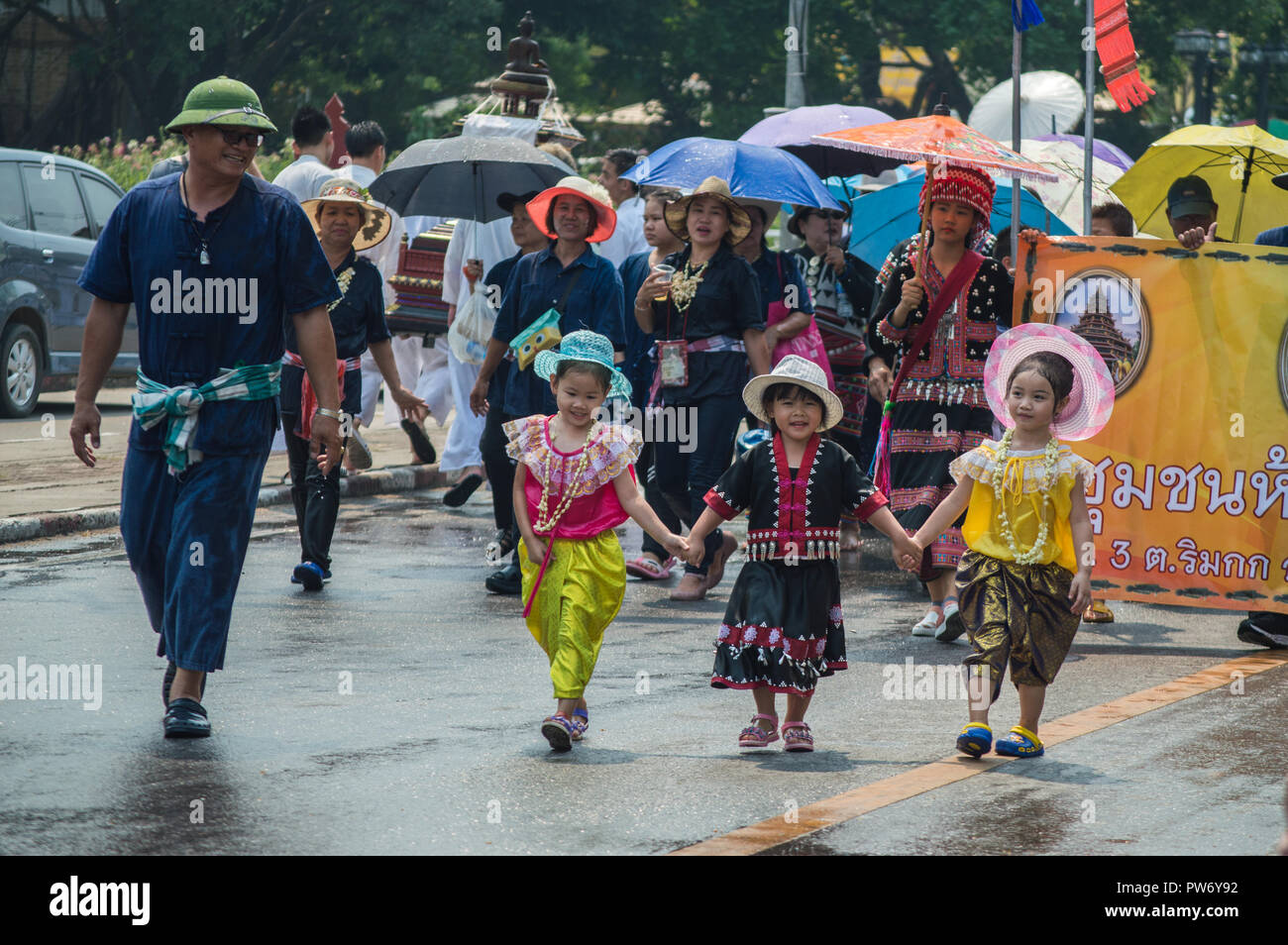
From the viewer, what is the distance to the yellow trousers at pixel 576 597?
243 inches

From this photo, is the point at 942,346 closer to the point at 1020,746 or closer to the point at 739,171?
the point at 739,171

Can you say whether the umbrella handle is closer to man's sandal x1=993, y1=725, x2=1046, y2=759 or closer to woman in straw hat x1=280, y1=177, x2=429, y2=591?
woman in straw hat x1=280, y1=177, x2=429, y2=591

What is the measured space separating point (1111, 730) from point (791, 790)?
1.51m

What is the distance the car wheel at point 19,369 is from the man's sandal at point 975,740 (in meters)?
11.4

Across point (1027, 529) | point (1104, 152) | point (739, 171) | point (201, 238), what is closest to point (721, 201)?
point (739, 171)

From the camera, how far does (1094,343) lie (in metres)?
8.96

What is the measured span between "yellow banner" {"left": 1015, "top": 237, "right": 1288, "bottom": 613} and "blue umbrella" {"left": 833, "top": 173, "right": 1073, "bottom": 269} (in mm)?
3406

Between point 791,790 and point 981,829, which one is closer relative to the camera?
point 981,829

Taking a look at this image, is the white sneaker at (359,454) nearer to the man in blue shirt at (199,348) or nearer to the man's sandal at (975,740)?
the man in blue shirt at (199,348)

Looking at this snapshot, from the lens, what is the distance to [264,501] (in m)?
12.2

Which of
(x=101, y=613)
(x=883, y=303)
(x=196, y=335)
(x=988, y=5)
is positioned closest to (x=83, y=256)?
(x=101, y=613)

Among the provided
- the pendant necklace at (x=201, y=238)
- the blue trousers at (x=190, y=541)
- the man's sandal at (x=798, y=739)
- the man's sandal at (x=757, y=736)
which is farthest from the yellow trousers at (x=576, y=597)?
the pendant necklace at (x=201, y=238)

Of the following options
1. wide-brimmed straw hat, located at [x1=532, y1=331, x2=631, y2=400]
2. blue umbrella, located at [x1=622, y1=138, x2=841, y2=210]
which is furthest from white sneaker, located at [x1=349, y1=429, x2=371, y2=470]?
wide-brimmed straw hat, located at [x1=532, y1=331, x2=631, y2=400]
